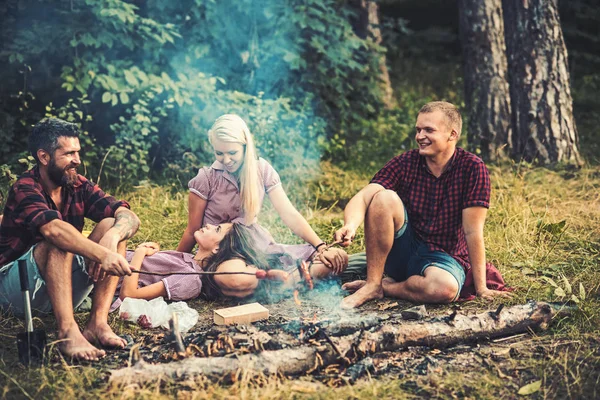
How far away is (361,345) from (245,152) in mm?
1774

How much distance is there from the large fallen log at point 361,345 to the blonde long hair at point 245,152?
4.90 ft

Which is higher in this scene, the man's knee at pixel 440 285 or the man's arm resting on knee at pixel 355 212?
the man's arm resting on knee at pixel 355 212

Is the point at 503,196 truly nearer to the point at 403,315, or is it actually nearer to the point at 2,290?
the point at 403,315

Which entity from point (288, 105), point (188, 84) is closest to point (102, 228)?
point (188, 84)

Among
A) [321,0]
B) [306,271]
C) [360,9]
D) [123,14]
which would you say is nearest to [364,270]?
[306,271]

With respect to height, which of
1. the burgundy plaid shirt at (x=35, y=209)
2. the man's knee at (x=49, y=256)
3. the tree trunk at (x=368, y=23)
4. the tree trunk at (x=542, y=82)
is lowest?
the man's knee at (x=49, y=256)

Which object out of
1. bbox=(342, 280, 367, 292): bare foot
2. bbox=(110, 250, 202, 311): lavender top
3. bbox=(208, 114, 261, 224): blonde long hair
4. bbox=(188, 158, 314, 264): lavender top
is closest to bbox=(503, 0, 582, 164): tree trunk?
bbox=(342, 280, 367, 292): bare foot

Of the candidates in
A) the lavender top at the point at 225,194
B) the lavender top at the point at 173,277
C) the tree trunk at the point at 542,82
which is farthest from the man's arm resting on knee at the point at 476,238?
the tree trunk at the point at 542,82

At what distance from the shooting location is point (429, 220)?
4.56m

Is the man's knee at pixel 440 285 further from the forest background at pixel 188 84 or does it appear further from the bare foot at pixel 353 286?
the forest background at pixel 188 84

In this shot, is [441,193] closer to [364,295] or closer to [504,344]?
[364,295]

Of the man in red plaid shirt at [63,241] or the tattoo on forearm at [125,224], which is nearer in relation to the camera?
the man in red plaid shirt at [63,241]

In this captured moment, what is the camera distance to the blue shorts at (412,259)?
4383 mm

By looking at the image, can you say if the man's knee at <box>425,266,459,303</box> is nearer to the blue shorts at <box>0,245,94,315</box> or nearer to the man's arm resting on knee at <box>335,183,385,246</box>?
the man's arm resting on knee at <box>335,183,385,246</box>
